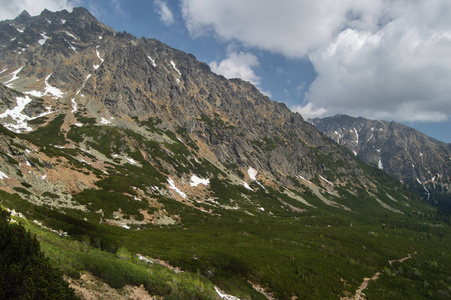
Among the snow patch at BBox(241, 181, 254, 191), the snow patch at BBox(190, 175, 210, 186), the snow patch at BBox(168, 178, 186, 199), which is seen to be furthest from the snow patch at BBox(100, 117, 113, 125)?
the snow patch at BBox(241, 181, 254, 191)

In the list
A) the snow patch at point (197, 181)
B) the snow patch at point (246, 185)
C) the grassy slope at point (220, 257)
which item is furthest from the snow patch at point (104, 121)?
the snow patch at point (246, 185)

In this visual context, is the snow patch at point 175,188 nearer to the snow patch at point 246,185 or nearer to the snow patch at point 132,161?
the snow patch at point 132,161

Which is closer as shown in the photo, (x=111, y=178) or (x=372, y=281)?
(x=372, y=281)

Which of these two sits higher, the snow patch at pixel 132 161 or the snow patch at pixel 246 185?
the snow patch at pixel 246 185

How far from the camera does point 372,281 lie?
1941 inches

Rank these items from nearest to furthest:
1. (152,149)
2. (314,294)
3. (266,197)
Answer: (314,294)
(152,149)
(266,197)

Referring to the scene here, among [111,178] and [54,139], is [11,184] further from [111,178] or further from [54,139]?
[54,139]

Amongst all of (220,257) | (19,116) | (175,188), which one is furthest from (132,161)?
(220,257)

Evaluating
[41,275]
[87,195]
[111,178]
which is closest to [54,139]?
[111,178]

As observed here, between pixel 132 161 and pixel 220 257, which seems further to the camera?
pixel 132 161

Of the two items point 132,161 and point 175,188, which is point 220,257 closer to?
point 175,188

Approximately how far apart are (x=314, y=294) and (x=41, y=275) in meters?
38.9

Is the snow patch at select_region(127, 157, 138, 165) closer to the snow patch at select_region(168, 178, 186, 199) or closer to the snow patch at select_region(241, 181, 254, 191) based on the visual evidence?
the snow patch at select_region(168, 178, 186, 199)

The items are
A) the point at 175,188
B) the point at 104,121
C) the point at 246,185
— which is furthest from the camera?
the point at 246,185
